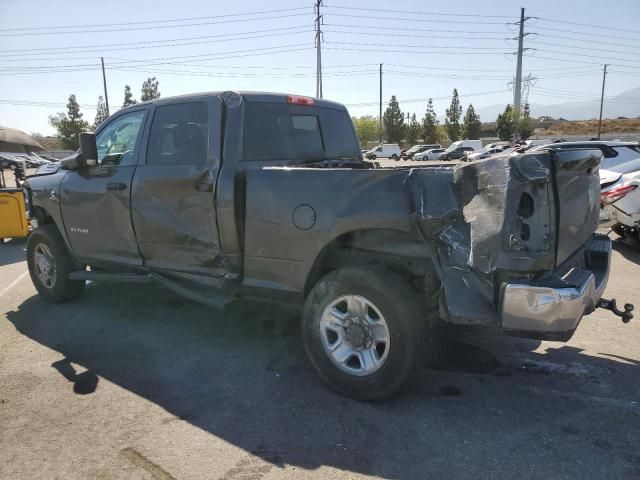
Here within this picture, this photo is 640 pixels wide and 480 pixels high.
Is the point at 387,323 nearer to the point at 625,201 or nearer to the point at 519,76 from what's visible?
the point at 625,201

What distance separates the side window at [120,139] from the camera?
4.74 m

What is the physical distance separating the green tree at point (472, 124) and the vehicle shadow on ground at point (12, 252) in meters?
77.4

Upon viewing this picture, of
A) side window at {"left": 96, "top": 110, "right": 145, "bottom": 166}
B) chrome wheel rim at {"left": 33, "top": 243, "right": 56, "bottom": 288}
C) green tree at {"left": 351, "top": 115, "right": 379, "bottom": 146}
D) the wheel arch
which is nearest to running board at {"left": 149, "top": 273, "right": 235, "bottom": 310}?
the wheel arch

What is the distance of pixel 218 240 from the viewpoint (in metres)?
3.99

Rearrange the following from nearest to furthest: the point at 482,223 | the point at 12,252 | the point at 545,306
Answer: the point at 545,306 → the point at 482,223 → the point at 12,252

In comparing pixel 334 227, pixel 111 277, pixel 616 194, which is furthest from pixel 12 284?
pixel 616 194

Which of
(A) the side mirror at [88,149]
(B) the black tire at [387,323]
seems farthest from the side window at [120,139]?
(B) the black tire at [387,323]

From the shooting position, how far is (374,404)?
336 centimetres

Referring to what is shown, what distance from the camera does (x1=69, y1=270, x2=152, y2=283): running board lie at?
4.73m

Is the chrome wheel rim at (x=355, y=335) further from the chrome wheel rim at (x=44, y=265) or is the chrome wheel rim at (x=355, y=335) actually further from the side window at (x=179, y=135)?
the chrome wheel rim at (x=44, y=265)

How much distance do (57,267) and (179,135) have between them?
2392mm

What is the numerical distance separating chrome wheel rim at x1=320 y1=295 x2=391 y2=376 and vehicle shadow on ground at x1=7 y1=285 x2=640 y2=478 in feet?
0.86

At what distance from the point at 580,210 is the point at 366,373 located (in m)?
1.84

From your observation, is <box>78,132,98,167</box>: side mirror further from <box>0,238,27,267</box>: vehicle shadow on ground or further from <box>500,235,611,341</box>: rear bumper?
<box>0,238,27,267</box>: vehicle shadow on ground
